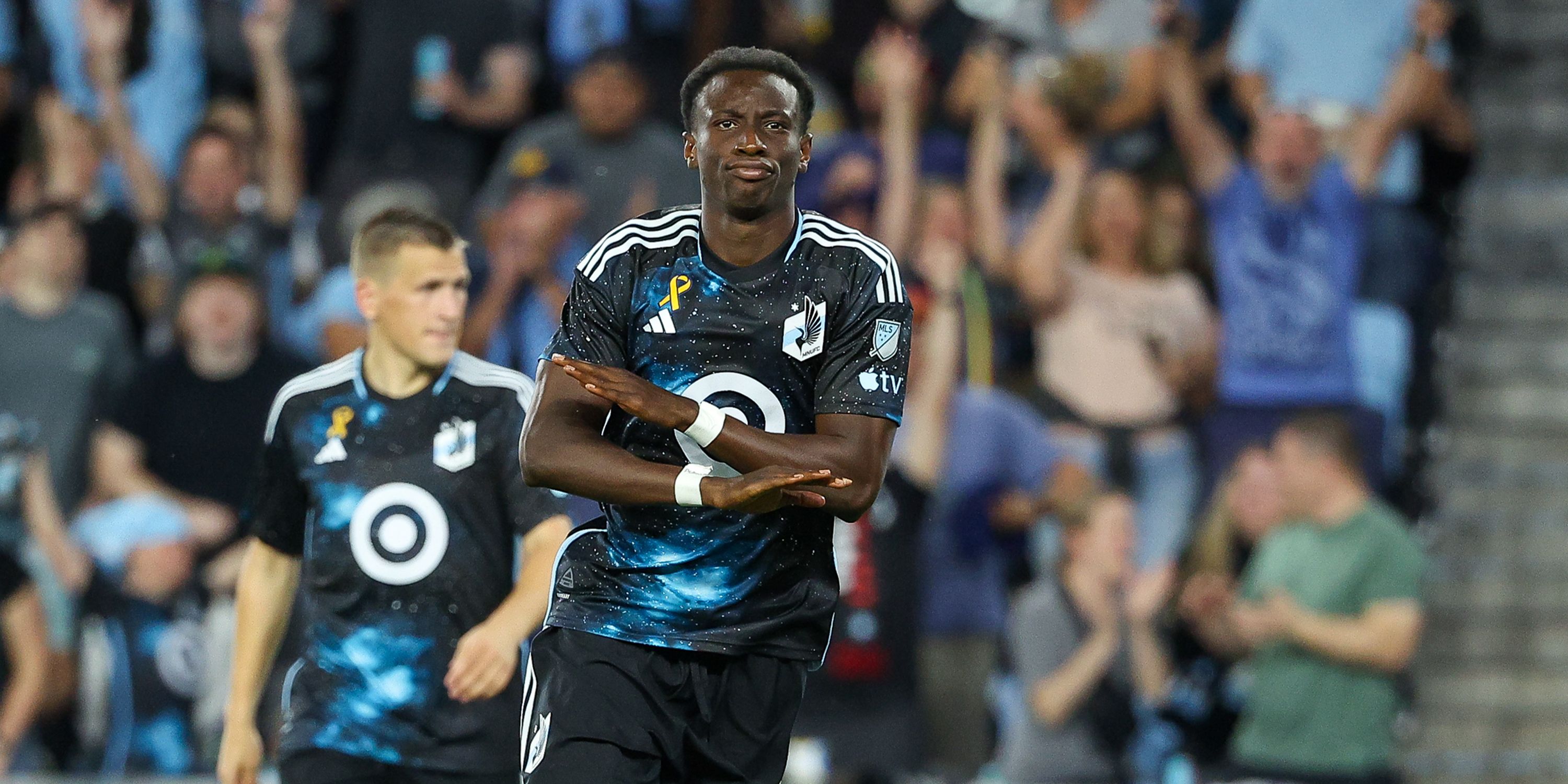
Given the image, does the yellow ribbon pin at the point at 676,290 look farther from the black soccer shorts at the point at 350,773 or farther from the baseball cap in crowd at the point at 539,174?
the baseball cap in crowd at the point at 539,174

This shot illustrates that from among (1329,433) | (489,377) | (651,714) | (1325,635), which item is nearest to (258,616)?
(489,377)

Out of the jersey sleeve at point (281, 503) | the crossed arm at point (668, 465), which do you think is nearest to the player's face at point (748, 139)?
the crossed arm at point (668, 465)

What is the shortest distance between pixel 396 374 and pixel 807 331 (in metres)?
1.47

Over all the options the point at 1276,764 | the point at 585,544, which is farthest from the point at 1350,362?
the point at 585,544

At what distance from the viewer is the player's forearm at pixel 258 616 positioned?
170 inches

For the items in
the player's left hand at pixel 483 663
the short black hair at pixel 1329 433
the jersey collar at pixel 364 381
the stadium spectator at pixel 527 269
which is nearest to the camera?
the player's left hand at pixel 483 663

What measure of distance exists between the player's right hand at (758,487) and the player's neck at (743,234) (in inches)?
18.1

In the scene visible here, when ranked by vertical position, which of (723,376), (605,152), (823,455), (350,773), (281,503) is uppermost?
(605,152)

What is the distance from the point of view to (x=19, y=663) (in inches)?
317

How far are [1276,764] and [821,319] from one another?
204 inches

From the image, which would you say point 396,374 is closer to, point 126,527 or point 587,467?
point 587,467

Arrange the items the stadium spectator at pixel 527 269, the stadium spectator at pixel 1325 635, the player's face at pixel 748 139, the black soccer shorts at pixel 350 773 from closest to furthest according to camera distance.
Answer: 1. the player's face at pixel 748 139
2. the black soccer shorts at pixel 350 773
3. the stadium spectator at pixel 1325 635
4. the stadium spectator at pixel 527 269

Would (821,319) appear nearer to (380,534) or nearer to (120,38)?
(380,534)

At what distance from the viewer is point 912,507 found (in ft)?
26.3
